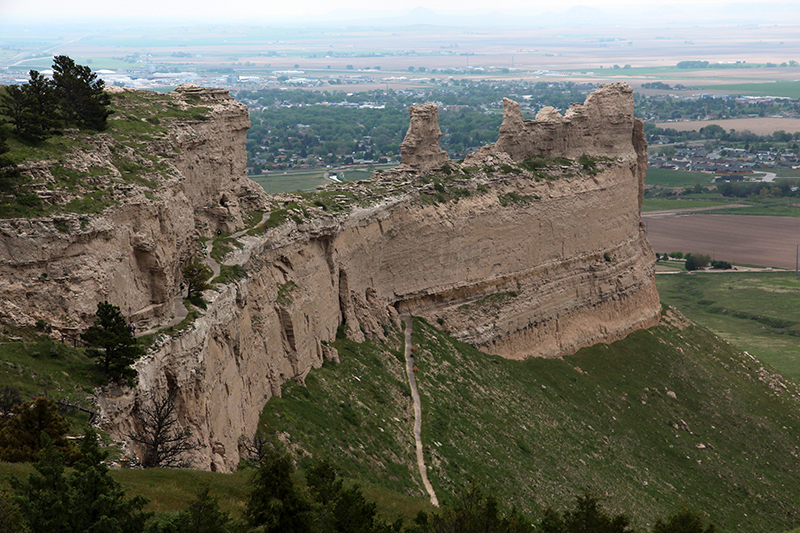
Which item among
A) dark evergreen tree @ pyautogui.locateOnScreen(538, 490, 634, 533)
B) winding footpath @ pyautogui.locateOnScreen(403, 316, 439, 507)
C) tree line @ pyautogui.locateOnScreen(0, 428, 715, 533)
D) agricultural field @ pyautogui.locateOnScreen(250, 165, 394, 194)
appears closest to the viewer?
tree line @ pyautogui.locateOnScreen(0, 428, 715, 533)

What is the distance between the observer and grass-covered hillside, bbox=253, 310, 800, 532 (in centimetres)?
5122

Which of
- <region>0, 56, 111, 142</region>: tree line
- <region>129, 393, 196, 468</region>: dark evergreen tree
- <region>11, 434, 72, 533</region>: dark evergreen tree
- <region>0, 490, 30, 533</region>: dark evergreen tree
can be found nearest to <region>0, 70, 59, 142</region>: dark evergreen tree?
<region>0, 56, 111, 142</region>: tree line

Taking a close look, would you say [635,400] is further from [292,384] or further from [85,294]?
[85,294]

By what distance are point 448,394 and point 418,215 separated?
539 inches

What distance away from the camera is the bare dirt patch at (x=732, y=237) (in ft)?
546

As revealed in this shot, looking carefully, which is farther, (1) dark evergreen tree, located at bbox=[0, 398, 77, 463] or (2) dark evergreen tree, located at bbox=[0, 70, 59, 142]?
(2) dark evergreen tree, located at bbox=[0, 70, 59, 142]

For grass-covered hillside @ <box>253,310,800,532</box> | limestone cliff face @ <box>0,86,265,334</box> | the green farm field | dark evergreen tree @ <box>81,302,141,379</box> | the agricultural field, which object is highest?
limestone cliff face @ <box>0,86,265,334</box>

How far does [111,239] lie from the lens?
37812 millimetres

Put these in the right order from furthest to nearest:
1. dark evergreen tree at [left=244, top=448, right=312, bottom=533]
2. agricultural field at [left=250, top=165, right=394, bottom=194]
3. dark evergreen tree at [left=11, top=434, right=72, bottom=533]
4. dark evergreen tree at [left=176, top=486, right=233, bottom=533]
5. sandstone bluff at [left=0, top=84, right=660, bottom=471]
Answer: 1. agricultural field at [left=250, top=165, right=394, bottom=194]
2. sandstone bluff at [left=0, top=84, right=660, bottom=471]
3. dark evergreen tree at [left=244, top=448, right=312, bottom=533]
4. dark evergreen tree at [left=176, top=486, right=233, bottom=533]
5. dark evergreen tree at [left=11, top=434, right=72, bottom=533]

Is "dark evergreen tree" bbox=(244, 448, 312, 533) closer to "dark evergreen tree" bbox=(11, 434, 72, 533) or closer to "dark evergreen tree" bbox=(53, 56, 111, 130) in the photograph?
"dark evergreen tree" bbox=(11, 434, 72, 533)

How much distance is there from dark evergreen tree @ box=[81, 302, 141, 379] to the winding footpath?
787 inches

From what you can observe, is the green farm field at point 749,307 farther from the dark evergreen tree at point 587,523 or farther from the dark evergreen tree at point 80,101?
the dark evergreen tree at point 80,101

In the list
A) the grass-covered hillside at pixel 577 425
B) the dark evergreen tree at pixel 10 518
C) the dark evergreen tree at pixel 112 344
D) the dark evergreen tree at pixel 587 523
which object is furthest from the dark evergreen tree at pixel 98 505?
the grass-covered hillside at pixel 577 425

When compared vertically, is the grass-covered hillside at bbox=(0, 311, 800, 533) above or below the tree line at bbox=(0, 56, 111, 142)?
below
